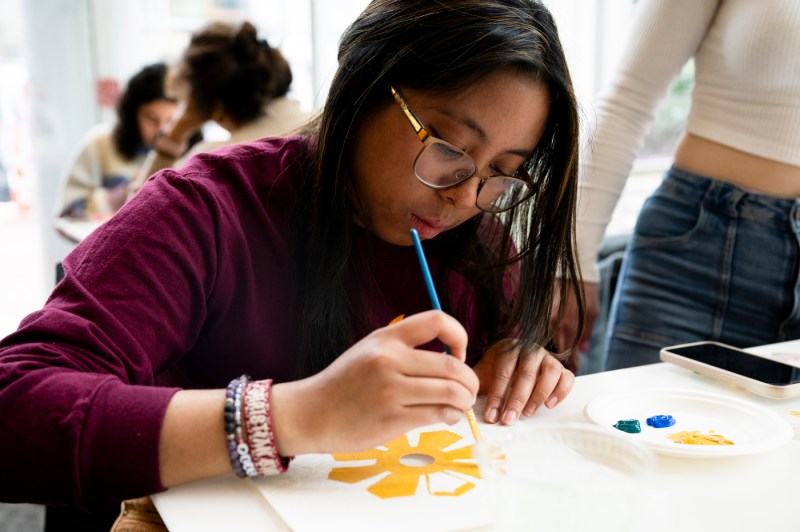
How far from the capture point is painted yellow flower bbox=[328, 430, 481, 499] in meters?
0.71

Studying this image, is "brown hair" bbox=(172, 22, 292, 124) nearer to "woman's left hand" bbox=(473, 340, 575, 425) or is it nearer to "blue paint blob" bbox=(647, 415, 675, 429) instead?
"woman's left hand" bbox=(473, 340, 575, 425)

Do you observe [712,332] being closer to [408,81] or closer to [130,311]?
[408,81]

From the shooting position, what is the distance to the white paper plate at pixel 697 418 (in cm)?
79

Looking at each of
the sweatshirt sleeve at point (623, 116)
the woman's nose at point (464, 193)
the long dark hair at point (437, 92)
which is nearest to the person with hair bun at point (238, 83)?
the sweatshirt sleeve at point (623, 116)

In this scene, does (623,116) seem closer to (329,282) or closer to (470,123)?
(470,123)

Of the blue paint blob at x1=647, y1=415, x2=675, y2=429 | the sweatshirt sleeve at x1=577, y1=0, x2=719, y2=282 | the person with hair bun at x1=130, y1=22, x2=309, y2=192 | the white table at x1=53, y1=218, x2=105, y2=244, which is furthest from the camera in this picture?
the white table at x1=53, y1=218, x2=105, y2=244

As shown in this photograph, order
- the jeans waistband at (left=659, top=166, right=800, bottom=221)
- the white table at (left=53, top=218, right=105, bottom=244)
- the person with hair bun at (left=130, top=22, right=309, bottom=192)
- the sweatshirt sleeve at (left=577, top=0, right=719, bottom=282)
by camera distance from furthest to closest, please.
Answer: the white table at (left=53, top=218, right=105, bottom=244)
the person with hair bun at (left=130, top=22, right=309, bottom=192)
the sweatshirt sleeve at (left=577, top=0, right=719, bottom=282)
the jeans waistband at (left=659, top=166, right=800, bottom=221)

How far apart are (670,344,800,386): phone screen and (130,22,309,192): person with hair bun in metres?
Answer: 1.65

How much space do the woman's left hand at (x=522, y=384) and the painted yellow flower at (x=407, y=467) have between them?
0.11 metres

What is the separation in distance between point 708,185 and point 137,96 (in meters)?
2.96

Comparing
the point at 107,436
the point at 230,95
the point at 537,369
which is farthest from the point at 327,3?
the point at 107,436

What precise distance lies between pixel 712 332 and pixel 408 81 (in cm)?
85

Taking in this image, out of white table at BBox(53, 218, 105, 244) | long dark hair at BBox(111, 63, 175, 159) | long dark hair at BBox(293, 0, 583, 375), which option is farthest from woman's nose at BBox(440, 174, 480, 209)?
long dark hair at BBox(111, 63, 175, 159)

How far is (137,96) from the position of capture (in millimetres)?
3590
